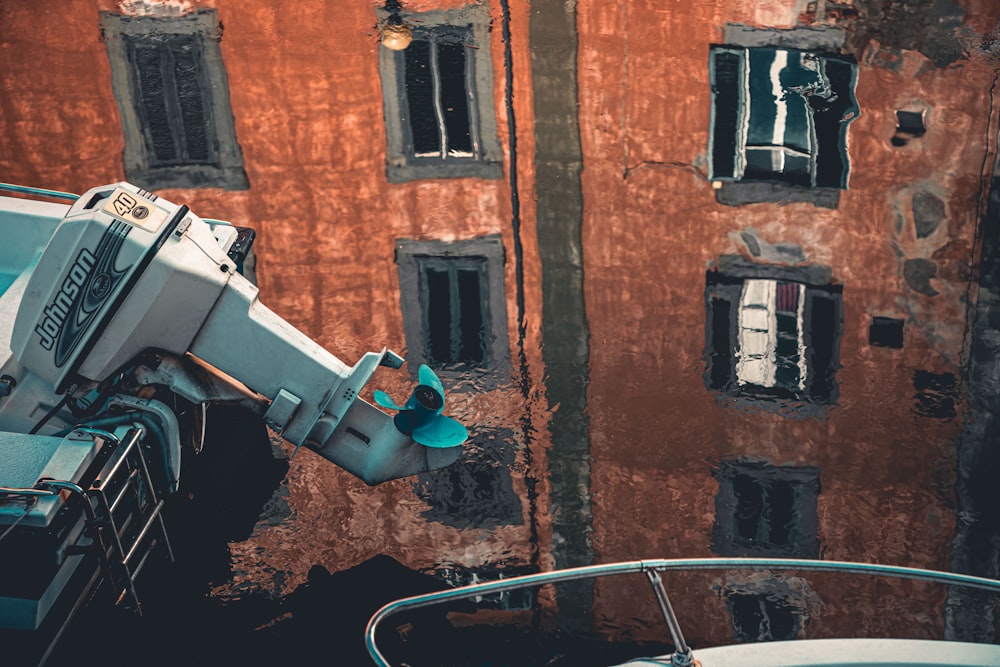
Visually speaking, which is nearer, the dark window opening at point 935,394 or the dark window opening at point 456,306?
the dark window opening at point 935,394

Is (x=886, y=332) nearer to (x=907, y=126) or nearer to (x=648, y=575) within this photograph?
(x=907, y=126)

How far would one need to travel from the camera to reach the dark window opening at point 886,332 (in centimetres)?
663

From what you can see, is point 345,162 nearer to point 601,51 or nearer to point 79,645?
point 601,51

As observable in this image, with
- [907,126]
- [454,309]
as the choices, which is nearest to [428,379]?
[454,309]

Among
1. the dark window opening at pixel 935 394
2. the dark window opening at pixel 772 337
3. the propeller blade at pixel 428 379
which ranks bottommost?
the dark window opening at pixel 935 394

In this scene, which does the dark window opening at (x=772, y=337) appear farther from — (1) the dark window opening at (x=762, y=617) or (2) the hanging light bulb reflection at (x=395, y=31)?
(2) the hanging light bulb reflection at (x=395, y=31)

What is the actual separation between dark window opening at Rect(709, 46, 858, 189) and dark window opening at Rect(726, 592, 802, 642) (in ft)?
10.2

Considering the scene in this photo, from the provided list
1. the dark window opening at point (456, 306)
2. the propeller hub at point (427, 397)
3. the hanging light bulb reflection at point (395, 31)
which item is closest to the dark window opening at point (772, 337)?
the dark window opening at point (456, 306)

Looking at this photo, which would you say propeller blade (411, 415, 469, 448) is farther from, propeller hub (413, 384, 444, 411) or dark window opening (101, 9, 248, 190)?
dark window opening (101, 9, 248, 190)

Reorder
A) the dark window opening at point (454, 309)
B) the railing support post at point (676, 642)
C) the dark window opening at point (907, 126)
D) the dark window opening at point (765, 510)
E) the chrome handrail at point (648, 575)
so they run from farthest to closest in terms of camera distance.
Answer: the dark window opening at point (454, 309) < the dark window opening at point (907, 126) < the dark window opening at point (765, 510) < the chrome handrail at point (648, 575) < the railing support post at point (676, 642)

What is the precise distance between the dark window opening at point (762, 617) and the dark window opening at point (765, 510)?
41 centimetres

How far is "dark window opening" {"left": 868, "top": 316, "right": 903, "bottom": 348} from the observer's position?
261 inches

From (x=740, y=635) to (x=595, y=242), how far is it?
10.5 ft

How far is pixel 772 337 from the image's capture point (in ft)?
22.1
